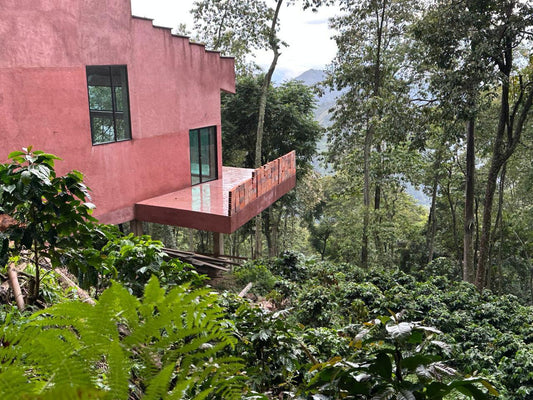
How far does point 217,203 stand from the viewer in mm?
10273

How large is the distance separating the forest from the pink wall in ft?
3.48

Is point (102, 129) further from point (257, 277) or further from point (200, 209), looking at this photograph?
point (257, 277)

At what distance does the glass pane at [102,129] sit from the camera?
922 cm

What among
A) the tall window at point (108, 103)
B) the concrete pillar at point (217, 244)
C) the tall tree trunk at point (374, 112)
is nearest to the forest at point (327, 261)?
the tall tree trunk at point (374, 112)

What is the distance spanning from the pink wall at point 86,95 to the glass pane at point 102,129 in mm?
187

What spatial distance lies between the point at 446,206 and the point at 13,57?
2212cm

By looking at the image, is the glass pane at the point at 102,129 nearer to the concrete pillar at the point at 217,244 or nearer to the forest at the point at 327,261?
the forest at the point at 327,261

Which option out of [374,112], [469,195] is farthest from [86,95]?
[374,112]

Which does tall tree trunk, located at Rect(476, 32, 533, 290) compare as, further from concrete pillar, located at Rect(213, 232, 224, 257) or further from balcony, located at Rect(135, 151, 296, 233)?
concrete pillar, located at Rect(213, 232, 224, 257)

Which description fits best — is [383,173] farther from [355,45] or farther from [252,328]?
[252,328]

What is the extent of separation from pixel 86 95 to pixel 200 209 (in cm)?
343

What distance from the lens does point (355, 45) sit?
57.3 feet

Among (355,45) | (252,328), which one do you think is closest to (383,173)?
(355,45)

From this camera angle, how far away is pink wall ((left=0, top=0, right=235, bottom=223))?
7.60 m
